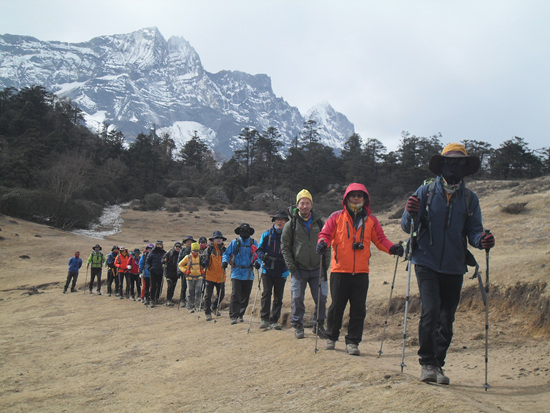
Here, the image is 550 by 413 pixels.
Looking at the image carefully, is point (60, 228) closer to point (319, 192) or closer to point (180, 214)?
point (180, 214)

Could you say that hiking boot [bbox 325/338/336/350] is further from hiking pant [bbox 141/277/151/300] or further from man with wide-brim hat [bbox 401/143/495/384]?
hiking pant [bbox 141/277/151/300]

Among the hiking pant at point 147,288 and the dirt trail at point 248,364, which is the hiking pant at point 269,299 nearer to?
the dirt trail at point 248,364

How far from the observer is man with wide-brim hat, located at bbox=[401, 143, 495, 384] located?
3.96 m

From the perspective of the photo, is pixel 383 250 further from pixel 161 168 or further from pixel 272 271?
pixel 161 168

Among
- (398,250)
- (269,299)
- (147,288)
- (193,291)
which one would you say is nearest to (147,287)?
(147,288)

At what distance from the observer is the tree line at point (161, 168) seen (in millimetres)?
39094

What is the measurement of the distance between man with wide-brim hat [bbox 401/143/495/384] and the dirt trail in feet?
1.64

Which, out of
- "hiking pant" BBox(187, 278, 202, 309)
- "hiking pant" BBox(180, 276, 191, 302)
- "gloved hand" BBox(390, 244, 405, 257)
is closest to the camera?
"gloved hand" BBox(390, 244, 405, 257)

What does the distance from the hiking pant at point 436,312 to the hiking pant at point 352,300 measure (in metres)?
1.08

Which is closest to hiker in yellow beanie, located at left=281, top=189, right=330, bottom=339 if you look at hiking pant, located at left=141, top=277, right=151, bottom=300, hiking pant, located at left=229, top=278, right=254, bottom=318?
hiking pant, located at left=229, top=278, right=254, bottom=318

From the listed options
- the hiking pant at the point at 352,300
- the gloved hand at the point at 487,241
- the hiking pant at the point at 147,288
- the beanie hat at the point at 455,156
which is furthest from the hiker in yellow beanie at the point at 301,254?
the hiking pant at the point at 147,288

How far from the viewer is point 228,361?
215 inches

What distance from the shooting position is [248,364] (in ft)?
17.0

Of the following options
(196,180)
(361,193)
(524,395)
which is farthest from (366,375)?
(196,180)
